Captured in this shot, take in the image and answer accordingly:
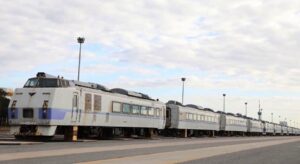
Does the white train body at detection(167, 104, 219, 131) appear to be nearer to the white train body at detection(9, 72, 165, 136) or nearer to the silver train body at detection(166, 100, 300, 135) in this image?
the silver train body at detection(166, 100, 300, 135)

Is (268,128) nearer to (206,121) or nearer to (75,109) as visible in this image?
(206,121)

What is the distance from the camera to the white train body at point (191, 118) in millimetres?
47969

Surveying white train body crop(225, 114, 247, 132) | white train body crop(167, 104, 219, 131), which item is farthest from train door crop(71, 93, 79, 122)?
white train body crop(225, 114, 247, 132)

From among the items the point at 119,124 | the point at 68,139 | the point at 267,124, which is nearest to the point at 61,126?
the point at 68,139

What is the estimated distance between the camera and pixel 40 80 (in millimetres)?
26750

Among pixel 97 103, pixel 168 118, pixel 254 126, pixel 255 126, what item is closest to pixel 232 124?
pixel 254 126

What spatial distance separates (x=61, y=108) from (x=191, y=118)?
27945 millimetres

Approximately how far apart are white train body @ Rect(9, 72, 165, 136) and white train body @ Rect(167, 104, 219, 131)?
15820mm

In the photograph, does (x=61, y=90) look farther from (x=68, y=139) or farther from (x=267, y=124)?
(x=267, y=124)

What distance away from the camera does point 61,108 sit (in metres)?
26.2

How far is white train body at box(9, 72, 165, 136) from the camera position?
25609mm

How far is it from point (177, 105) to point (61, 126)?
22767 mm

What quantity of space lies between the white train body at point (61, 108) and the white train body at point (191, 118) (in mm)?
15820

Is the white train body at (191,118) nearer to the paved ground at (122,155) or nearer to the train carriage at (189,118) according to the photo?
the train carriage at (189,118)
